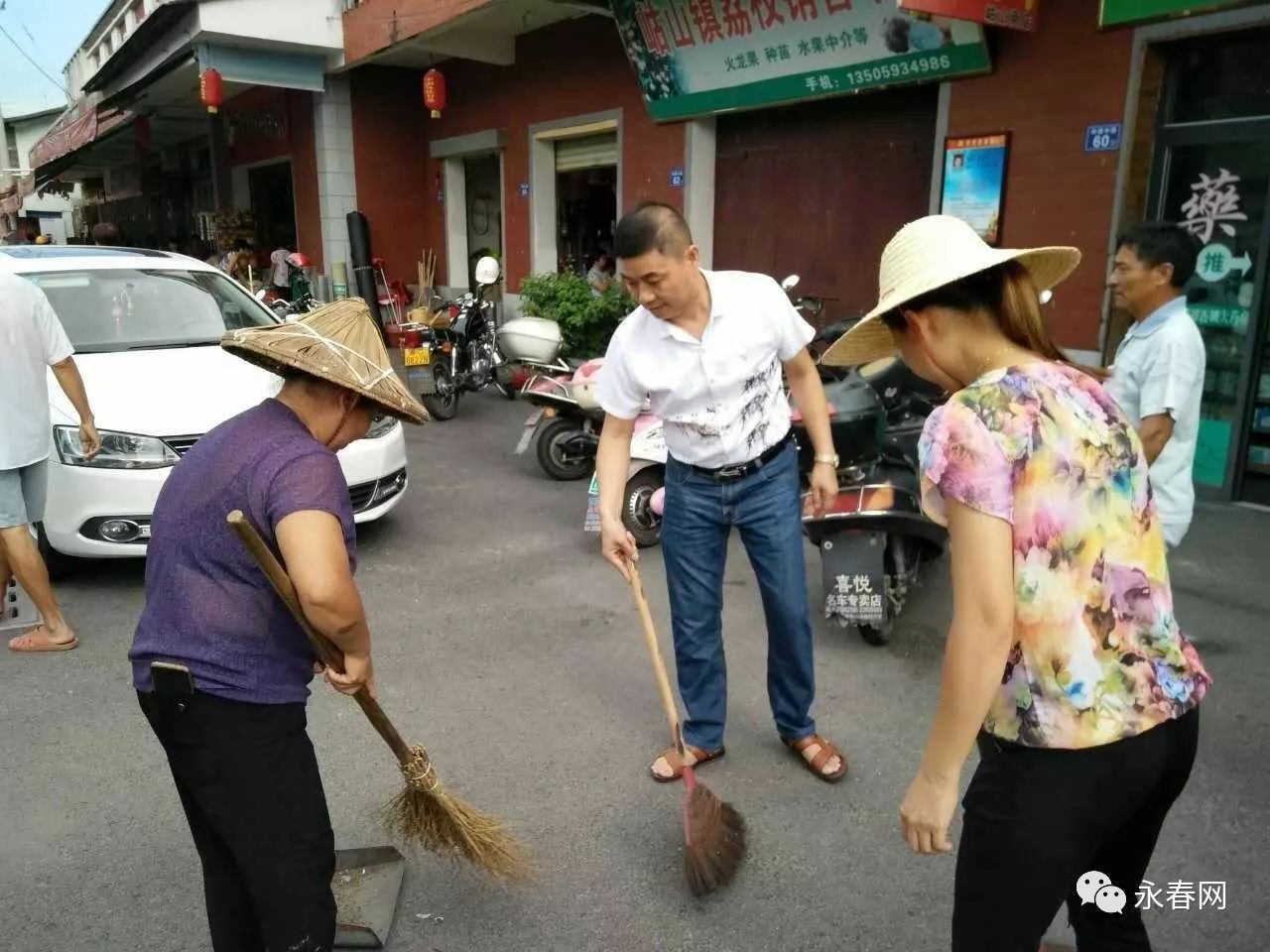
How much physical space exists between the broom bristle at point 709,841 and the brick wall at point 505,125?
7.83 m

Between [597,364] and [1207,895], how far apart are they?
449 cm

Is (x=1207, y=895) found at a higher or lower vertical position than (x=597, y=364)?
lower

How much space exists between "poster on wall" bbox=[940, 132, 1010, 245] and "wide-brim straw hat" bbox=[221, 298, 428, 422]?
18.8 feet

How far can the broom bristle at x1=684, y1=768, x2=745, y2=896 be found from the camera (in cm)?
243

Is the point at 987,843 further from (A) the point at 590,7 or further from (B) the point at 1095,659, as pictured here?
(A) the point at 590,7

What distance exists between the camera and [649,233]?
2602 mm

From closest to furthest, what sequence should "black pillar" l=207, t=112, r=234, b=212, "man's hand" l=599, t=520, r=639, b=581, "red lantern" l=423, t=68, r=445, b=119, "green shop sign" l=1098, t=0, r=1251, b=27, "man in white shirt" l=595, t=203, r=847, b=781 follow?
"man in white shirt" l=595, t=203, r=847, b=781 < "man's hand" l=599, t=520, r=639, b=581 < "green shop sign" l=1098, t=0, r=1251, b=27 < "red lantern" l=423, t=68, r=445, b=119 < "black pillar" l=207, t=112, r=234, b=212

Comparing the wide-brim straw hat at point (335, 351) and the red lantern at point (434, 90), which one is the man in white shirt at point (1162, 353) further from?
the red lantern at point (434, 90)

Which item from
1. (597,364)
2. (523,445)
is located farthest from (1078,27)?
(523,445)

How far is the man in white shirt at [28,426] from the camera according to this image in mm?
3674

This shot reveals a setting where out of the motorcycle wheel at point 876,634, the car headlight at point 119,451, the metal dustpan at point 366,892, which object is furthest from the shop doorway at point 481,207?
the metal dustpan at point 366,892

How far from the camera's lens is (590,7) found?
9.25 meters

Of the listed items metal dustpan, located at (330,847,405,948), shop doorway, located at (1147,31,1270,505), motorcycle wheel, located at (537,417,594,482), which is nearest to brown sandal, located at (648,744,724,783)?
metal dustpan, located at (330,847,405,948)

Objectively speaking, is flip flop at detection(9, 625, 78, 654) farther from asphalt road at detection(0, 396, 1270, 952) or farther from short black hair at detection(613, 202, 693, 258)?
short black hair at detection(613, 202, 693, 258)
